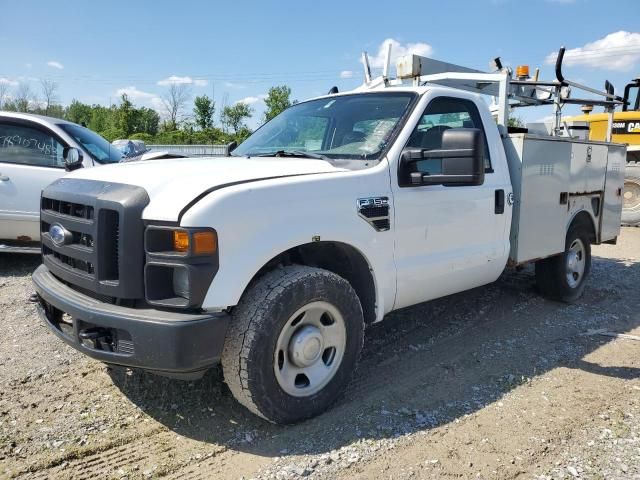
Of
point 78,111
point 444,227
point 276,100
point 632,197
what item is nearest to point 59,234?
point 444,227

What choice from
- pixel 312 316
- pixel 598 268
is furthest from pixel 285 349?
pixel 598 268

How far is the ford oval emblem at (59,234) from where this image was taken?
2932mm

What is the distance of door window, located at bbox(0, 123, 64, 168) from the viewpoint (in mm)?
6121

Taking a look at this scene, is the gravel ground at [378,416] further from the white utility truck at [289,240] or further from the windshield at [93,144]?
the windshield at [93,144]

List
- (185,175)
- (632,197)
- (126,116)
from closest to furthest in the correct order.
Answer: (185,175) → (632,197) → (126,116)

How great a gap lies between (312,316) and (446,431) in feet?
3.41

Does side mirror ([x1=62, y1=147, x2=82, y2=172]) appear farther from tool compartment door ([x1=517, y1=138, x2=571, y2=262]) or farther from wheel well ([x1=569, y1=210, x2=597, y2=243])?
wheel well ([x1=569, y1=210, x2=597, y2=243])

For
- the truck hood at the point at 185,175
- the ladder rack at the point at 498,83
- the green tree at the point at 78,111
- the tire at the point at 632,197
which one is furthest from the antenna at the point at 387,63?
the green tree at the point at 78,111

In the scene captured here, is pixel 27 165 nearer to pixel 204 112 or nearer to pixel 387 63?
pixel 387 63

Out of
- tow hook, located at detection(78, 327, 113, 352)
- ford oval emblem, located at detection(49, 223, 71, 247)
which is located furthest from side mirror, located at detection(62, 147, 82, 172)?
tow hook, located at detection(78, 327, 113, 352)

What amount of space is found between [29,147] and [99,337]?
4.51 m

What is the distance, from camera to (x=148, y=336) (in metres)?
2.48

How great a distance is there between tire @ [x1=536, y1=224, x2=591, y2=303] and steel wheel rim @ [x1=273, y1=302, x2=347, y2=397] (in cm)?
336

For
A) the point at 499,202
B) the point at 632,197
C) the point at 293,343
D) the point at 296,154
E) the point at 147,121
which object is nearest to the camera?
the point at 293,343
